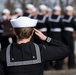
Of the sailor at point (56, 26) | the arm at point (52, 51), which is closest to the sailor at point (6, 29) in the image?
the sailor at point (56, 26)

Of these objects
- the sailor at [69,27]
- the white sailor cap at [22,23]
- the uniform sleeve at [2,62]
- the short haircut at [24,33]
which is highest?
the white sailor cap at [22,23]

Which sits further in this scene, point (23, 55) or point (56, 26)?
point (56, 26)

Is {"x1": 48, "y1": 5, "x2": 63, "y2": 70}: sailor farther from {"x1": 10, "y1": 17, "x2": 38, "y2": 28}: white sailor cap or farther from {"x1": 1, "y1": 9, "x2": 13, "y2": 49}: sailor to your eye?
{"x1": 10, "y1": 17, "x2": 38, "y2": 28}: white sailor cap

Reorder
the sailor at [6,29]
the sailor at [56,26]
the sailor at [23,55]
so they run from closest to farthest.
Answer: the sailor at [23,55], the sailor at [6,29], the sailor at [56,26]

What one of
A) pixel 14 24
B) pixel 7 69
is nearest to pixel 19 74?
pixel 7 69

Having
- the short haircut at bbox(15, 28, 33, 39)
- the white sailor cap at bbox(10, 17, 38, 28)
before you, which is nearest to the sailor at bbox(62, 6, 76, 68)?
the white sailor cap at bbox(10, 17, 38, 28)

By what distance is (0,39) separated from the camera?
41.1ft

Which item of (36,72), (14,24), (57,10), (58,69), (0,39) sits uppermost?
(14,24)

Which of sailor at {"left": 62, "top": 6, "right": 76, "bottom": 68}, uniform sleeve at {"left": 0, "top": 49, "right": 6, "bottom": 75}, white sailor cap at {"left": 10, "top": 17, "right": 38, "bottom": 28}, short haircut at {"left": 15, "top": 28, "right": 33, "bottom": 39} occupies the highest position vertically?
white sailor cap at {"left": 10, "top": 17, "right": 38, "bottom": 28}

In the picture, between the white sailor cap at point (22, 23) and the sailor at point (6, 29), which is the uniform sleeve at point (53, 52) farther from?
the sailor at point (6, 29)

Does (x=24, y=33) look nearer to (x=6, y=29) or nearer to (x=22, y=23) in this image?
(x=22, y=23)

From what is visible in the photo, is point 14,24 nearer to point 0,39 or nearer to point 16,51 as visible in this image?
point 16,51

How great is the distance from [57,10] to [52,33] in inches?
27.1

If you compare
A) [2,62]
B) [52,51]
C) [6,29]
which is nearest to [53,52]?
[52,51]
